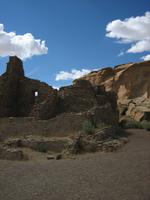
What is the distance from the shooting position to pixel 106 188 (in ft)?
32.8

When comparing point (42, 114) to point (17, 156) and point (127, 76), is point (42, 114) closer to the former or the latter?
point (17, 156)

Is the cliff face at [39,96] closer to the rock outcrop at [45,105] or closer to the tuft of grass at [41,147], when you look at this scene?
the rock outcrop at [45,105]

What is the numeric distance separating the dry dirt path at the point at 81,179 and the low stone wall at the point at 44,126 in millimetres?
5072

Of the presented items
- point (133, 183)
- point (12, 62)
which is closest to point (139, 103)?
point (12, 62)

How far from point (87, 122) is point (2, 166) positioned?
→ 7.19 metres

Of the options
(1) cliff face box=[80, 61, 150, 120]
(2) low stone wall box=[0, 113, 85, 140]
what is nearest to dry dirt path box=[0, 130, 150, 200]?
(2) low stone wall box=[0, 113, 85, 140]

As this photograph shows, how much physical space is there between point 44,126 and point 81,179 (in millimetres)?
10127

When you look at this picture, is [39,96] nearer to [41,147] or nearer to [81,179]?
[41,147]

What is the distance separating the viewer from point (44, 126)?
21.0 m

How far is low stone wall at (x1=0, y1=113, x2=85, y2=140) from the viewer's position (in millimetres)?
20531

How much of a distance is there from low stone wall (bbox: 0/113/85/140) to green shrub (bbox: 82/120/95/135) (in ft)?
1.91

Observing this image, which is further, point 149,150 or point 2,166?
point 149,150

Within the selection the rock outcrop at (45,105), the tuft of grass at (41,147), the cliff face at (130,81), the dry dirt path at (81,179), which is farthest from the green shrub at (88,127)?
the cliff face at (130,81)

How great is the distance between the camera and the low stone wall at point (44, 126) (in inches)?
808
